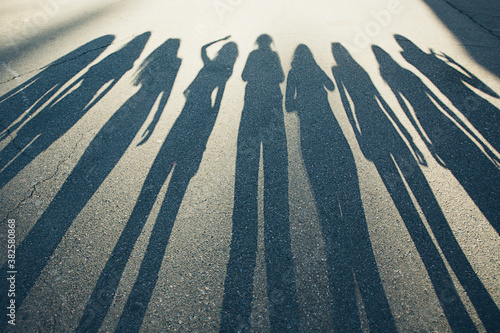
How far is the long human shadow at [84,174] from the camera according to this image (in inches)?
113

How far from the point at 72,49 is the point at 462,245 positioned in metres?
8.85

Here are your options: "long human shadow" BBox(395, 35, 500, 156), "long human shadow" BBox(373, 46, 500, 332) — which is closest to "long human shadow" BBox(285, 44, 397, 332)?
"long human shadow" BBox(373, 46, 500, 332)

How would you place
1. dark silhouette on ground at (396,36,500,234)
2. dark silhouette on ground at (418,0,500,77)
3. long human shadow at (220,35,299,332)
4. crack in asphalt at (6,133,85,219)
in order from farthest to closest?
dark silhouette on ground at (418,0,500,77) → dark silhouette on ground at (396,36,500,234) → crack in asphalt at (6,133,85,219) → long human shadow at (220,35,299,332)

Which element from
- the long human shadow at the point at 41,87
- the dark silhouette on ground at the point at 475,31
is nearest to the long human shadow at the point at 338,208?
the dark silhouette on ground at the point at 475,31

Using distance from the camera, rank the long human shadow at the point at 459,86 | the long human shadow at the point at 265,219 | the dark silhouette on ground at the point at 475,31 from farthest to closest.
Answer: the dark silhouette on ground at the point at 475,31 → the long human shadow at the point at 459,86 → the long human shadow at the point at 265,219

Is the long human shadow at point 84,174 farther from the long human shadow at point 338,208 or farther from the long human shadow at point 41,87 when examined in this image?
the long human shadow at point 338,208

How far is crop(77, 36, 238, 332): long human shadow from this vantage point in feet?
8.37

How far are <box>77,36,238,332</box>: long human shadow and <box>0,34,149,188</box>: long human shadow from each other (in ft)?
6.25

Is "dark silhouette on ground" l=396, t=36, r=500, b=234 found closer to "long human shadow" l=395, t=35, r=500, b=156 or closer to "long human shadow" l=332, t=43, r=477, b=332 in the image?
"long human shadow" l=395, t=35, r=500, b=156

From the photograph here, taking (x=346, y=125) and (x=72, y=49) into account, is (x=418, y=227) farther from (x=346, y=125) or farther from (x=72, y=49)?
(x=72, y=49)

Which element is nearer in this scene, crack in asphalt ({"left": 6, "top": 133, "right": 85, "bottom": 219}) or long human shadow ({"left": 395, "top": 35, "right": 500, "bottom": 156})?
crack in asphalt ({"left": 6, "top": 133, "right": 85, "bottom": 219})

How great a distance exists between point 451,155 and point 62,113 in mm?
6921

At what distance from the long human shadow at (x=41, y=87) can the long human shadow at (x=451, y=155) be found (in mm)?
6958

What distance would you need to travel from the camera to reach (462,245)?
2.98m
